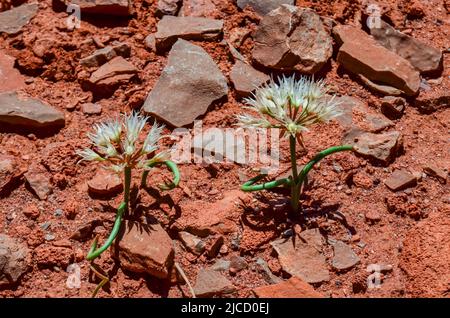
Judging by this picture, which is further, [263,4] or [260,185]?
[263,4]

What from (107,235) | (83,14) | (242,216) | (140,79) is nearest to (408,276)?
(242,216)

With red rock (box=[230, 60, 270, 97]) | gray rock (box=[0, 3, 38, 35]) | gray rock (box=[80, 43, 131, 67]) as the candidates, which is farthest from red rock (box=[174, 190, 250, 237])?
gray rock (box=[0, 3, 38, 35])

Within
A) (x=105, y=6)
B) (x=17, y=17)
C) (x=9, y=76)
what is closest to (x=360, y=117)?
(x=105, y=6)

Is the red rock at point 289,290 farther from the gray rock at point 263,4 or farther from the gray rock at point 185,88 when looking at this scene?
the gray rock at point 263,4

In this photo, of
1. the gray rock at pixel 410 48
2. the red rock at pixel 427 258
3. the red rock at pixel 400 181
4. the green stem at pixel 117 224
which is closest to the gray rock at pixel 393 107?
the gray rock at pixel 410 48

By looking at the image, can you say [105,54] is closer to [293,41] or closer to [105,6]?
[105,6]
